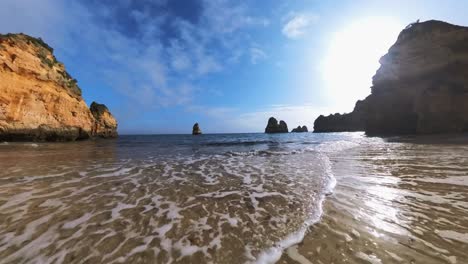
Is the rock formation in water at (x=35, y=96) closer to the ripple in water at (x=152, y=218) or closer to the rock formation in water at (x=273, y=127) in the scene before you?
the ripple in water at (x=152, y=218)

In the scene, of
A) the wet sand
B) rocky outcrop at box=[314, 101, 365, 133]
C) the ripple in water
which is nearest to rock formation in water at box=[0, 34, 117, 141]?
the ripple in water

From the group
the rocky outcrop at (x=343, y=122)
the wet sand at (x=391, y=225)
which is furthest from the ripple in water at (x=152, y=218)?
the rocky outcrop at (x=343, y=122)

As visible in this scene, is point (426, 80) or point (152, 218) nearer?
point (152, 218)

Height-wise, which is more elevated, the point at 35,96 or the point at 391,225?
the point at 35,96

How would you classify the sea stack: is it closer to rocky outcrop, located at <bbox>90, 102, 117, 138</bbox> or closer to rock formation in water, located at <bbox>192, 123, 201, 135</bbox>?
rock formation in water, located at <bbox>192, 123, 201, 135</bbox>

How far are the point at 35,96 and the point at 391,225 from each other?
3192cm

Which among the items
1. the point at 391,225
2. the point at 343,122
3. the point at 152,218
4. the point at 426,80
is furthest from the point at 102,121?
the point at 343,122

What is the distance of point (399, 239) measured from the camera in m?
2.91

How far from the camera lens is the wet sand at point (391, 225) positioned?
2545mm

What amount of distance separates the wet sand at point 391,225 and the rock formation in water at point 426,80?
153ft

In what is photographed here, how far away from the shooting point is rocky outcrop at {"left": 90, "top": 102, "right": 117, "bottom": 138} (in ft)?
129

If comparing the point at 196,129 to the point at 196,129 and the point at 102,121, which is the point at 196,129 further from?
the point at 102,121

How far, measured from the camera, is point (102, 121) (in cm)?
4116

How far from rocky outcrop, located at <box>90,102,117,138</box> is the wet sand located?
4318 cm
